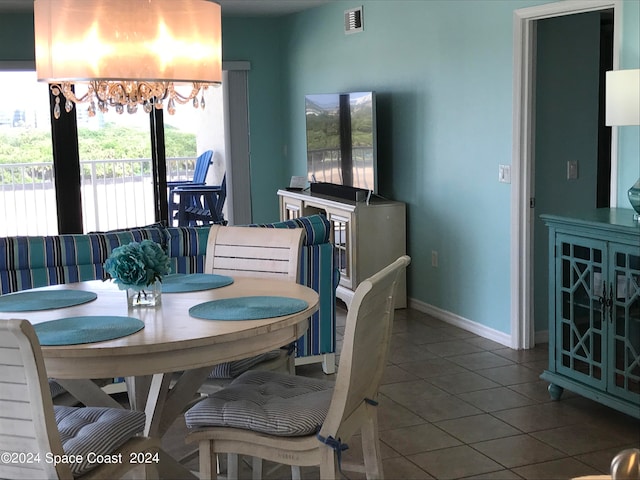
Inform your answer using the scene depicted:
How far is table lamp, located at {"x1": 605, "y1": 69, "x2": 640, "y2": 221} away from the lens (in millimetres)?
3508

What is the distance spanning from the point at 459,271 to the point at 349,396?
324 centimetres

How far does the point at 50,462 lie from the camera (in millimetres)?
2092

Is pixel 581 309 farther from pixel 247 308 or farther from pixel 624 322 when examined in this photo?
pixel 247 308

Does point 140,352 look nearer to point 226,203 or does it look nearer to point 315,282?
point 315,282

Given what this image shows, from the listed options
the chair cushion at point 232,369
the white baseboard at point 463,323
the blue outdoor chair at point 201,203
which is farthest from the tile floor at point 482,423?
the blue outdoor chair at point 201,203

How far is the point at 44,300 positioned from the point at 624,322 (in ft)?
7.87

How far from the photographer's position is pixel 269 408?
2529mm

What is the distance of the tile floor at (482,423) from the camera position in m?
3.32

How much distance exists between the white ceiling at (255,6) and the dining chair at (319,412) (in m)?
4.95

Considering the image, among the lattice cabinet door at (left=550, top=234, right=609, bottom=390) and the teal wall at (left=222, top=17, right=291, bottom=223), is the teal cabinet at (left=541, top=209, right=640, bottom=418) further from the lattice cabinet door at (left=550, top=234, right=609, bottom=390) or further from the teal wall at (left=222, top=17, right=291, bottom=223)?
the teal wall at (left=222, top=17, right=291, bottom=223)

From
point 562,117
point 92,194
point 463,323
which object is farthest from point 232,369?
point 92,194

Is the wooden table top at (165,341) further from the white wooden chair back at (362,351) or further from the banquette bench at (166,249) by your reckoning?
the banquette bench at (166,249)

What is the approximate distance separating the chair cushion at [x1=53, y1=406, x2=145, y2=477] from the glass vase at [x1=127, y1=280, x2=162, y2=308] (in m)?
0.44

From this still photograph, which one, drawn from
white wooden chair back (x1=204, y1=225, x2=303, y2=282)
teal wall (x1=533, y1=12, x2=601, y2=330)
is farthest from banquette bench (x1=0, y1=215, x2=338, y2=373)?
teal wall (x1=533, y1=12, x2=601, y2=330)
